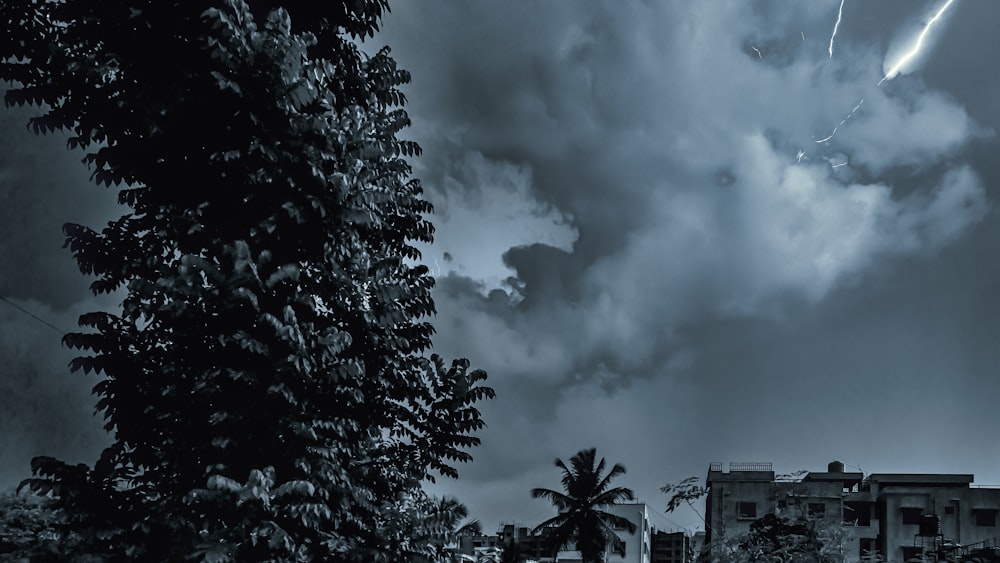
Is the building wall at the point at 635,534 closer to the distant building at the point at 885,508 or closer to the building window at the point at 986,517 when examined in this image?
the distant building at the point at 885,508

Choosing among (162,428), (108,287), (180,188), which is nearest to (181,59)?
(180,188)

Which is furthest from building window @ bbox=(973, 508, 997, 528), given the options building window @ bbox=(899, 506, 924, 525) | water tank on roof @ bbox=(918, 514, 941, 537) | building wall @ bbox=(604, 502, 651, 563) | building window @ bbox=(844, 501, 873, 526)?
building wall @ bbox=(604, 502, 651, 563)

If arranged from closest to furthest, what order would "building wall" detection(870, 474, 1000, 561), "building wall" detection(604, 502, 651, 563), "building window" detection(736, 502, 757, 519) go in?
"building wall" detection(870, 474, 1000, 561) < "building window" detection(736, 502, 757, 519) < "building wall" detection(604, 502, 651, 563)

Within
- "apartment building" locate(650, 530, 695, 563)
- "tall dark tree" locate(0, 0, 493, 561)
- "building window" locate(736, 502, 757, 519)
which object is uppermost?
"apartment building" locate(650, 530, 695, 563)

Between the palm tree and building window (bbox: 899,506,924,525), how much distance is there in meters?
17.5

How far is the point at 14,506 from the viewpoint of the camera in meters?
27.4

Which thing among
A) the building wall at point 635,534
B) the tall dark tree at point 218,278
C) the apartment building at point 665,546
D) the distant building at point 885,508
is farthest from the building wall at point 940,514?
the apartment building at point 665,546

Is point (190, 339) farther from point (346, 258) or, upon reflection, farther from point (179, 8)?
point (179, 8)

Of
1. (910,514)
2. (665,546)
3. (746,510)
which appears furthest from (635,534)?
(665,546)

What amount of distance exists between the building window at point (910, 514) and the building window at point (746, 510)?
9.25 meters

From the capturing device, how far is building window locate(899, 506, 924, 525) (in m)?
53.2

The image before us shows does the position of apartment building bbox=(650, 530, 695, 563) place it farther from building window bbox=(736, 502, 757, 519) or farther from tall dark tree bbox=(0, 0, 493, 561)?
tall dark tree bbox=(0, 0, 493, 561)

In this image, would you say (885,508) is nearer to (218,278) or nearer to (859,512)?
(859,512)

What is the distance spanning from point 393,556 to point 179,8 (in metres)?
6.50
